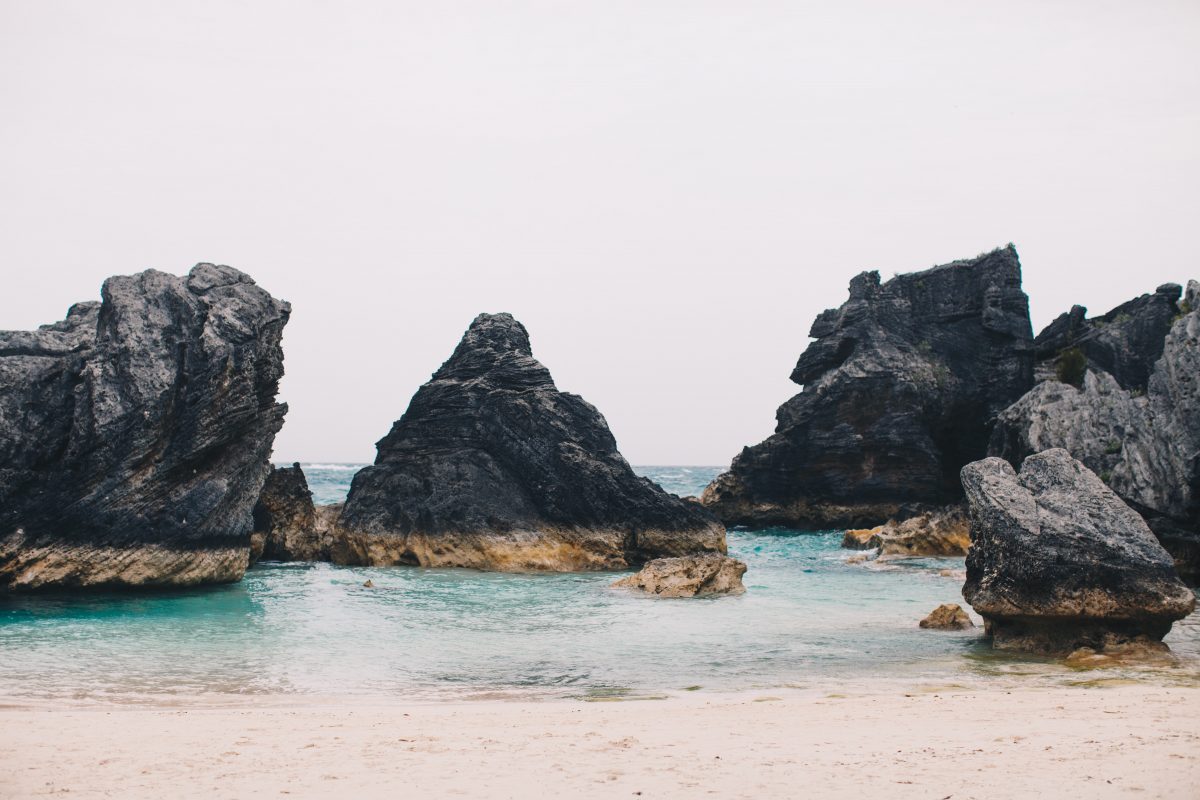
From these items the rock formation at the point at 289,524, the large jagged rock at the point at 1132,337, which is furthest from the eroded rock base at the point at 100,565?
the large jagged rock at the point at 1132,337

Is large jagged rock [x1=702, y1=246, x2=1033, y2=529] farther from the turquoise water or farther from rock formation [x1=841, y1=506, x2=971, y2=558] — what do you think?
the turquoise water

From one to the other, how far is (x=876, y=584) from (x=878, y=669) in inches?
486

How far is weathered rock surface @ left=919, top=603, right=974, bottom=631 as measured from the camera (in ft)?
53.5

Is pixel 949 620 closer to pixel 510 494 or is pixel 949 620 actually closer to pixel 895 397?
pixel 510 494

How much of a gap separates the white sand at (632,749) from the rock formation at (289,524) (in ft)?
70.6

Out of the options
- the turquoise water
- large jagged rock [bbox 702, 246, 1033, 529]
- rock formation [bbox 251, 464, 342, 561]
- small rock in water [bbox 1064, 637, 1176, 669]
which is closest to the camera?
the turquoise water

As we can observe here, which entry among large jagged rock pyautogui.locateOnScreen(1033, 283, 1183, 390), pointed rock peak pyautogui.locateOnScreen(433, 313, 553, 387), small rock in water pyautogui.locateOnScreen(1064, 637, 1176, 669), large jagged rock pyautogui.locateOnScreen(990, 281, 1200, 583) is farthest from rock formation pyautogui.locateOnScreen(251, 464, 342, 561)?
large jagged rock pyautogui.locateOnScreen(1033, 283, 1183, 390)

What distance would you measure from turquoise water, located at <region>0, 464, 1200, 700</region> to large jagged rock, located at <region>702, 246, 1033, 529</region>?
2504cm

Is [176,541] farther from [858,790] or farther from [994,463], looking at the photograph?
[858,790]

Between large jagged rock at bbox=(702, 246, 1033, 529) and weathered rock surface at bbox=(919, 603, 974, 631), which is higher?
large jagged rock at bbox=(702, 246, 1033, 529)

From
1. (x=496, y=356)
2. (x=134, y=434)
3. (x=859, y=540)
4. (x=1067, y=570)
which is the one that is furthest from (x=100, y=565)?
(x=859, y=540)

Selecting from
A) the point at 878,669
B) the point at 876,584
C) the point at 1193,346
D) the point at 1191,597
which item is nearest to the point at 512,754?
the point at 878,669

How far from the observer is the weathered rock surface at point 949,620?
1630cm

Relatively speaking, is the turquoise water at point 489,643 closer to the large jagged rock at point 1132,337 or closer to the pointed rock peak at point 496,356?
the pointed rock peak at point 496,356
